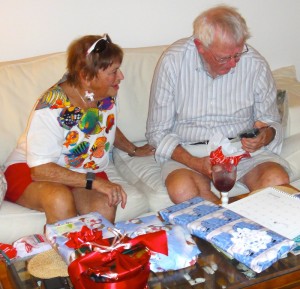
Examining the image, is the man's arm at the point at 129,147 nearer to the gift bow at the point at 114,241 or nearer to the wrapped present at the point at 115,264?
the gift bow at the point at 114,241

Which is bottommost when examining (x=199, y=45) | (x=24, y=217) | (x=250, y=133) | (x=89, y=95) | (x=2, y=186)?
(x=24, y=217)

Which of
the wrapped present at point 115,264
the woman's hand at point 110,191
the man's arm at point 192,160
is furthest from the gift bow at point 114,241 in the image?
the man's arm at point 192,160

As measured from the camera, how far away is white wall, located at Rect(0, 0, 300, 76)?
2.64 m

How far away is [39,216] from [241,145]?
94 centimetres

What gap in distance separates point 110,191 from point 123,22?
1.17 metres

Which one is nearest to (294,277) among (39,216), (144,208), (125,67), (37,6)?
(144,208)

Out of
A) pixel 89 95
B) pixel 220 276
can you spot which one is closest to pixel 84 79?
pixel 89 95

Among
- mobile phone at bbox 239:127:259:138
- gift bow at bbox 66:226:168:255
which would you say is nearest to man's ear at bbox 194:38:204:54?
mobile phone at bbox 239:127:259:138

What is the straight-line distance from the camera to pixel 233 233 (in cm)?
159

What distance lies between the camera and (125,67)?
103 inches

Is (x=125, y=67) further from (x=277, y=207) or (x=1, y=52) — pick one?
(x=277, y=207)

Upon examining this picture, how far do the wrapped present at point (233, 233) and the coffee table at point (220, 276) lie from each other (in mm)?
34

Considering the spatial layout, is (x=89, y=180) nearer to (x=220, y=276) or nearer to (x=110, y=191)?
(x=110, y=191)

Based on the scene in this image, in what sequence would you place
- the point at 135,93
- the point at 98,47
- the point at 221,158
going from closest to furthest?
the point at 221,158
the point at 98,47
the point at 135,93
